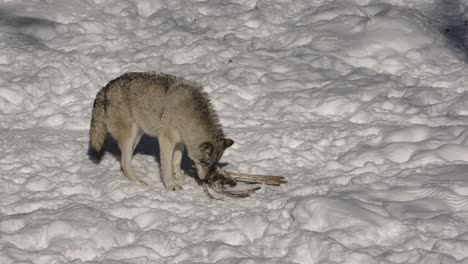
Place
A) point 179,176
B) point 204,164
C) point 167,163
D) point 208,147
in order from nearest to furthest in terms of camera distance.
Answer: point 208,147 < point 204,164 < point 167,163 < point 179,176

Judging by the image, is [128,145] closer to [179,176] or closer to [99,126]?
[99,126]

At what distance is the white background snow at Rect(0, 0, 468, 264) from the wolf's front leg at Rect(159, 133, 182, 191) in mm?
154

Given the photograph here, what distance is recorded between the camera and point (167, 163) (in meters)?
8.98

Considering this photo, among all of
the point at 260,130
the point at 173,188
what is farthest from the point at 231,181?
the point at 260,130

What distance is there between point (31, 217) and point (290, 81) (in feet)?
17.8

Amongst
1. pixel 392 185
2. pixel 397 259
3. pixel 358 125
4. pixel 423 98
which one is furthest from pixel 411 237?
pixel 423 98

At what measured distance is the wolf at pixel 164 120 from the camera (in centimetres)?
889

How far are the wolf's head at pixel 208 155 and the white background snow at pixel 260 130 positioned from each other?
0.31 m

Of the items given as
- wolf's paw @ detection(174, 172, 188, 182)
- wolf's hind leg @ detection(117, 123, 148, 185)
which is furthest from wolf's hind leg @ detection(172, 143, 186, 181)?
wolf's hind leg @ detection(117, 123, 148, 185)

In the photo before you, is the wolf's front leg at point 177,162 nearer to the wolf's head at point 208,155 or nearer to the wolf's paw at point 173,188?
the wolf's paw at point 173,188

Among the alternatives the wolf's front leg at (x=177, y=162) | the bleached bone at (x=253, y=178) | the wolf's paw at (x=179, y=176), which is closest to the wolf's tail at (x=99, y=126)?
the wolf's front leg at (x=177, y=162)

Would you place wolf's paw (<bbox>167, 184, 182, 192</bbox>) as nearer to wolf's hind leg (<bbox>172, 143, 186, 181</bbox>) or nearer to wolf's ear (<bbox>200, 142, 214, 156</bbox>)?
wolf's hind leg (<bbox>172, 143, 186, 181</bbox>)

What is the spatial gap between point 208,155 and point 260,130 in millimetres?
Result: 1933

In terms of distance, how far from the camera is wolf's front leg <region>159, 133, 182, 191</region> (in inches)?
353
